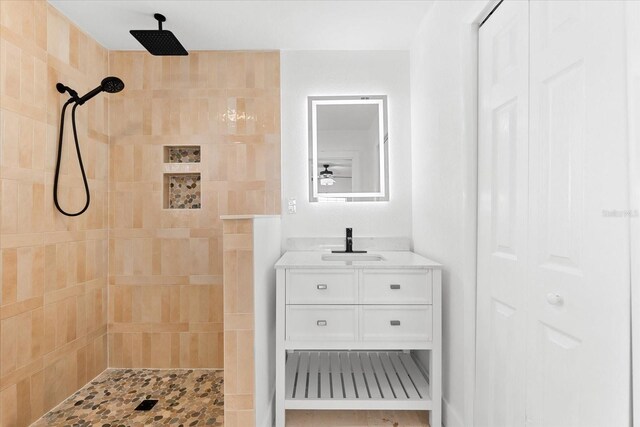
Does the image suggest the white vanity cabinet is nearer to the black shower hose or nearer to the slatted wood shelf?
the slatted wood shelf

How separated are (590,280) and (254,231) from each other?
1253 millimetres

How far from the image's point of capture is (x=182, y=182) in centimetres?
268

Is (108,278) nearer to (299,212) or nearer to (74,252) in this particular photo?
(74,252)

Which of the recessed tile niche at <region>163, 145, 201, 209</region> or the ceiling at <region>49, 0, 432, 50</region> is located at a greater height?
the ceiling at <region>49, 0, 432, 50</region>

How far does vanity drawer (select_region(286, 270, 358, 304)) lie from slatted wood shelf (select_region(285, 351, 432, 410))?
1.75 ft

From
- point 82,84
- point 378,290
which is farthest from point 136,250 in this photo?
point 378,290

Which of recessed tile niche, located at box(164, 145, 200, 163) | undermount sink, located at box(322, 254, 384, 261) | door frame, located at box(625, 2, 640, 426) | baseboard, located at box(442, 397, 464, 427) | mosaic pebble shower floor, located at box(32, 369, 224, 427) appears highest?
recessed tile niche, located at box(164, 145, 200, 163)

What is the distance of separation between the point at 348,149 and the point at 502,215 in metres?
1.44

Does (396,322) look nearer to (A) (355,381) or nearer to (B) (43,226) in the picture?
(A) (355,381)

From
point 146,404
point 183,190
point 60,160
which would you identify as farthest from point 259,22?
point 146,404

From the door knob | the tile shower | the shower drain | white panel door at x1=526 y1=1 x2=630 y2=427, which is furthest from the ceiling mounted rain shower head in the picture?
the door knob

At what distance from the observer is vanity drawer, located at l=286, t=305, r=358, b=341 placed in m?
1.81

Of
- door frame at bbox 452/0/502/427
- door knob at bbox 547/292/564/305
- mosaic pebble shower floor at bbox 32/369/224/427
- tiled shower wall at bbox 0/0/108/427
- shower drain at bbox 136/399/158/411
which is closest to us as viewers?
door knob at bbox 547/292/564/305

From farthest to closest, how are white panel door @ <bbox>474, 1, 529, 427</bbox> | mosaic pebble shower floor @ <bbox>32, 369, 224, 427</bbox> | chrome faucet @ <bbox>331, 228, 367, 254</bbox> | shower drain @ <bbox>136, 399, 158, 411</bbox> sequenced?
chrome faucet @ <bbox>331, 228, 367, 254</bbox> < shower drain @ <bbox>136, 399, 158, 411</bbox> < mosaic pebble shower floor @ <bbox>32, 369, 224, 427</bbox> < white panel door @ <bbox>474, 1, 529, 427</bbox>
